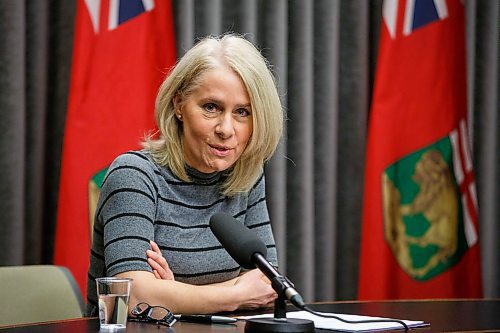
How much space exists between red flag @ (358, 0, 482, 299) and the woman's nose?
1259mm

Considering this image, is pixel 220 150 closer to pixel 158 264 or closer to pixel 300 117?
pixel 158 264

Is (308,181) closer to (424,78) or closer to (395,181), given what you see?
(395,181)

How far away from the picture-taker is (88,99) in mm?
3023

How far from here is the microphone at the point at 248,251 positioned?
155cm

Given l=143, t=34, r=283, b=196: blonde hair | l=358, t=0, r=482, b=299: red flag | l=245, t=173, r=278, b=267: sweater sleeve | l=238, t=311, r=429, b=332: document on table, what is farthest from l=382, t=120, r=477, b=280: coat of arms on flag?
l=238, t=311, r=429, b=332: document on table

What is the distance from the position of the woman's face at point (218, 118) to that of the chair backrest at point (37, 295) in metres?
0.51

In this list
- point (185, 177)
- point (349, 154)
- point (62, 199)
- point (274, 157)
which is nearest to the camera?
point (185, 177)

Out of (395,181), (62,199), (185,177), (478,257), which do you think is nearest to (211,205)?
(185,177)

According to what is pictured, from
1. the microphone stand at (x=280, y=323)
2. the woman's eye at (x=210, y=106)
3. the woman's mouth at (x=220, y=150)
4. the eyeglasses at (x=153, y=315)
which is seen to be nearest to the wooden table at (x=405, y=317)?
the eyeglasses at (x=153, y=315)

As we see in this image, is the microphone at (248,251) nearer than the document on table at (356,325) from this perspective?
Yes

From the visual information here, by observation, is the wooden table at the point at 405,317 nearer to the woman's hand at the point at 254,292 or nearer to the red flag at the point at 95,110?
the woman's hand at the point at 254,292

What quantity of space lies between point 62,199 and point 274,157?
0.87 metres

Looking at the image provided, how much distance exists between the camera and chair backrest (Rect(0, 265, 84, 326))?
7.78ft

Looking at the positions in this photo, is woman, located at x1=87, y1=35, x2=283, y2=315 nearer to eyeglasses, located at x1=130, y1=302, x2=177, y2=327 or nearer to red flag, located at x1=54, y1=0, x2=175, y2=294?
eyeglasses, located at x1=130, y1=302, x2=177, y2=327
